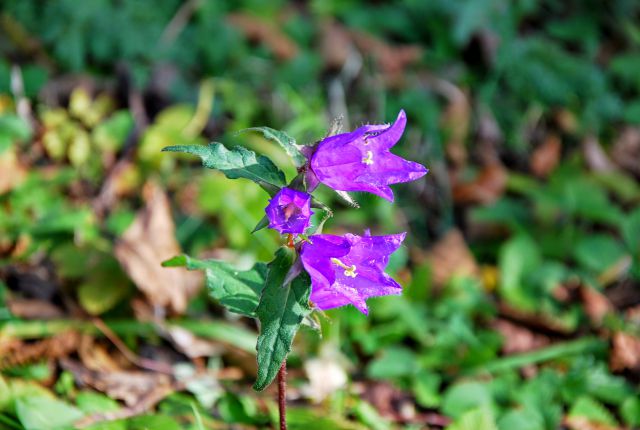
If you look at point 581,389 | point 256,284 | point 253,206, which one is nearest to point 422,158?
point 253,206

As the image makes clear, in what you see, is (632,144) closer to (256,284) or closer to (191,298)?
(191,298)

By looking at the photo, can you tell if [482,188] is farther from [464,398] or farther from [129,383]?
[129,383]

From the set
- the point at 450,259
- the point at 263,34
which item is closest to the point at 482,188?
the point at 450,259

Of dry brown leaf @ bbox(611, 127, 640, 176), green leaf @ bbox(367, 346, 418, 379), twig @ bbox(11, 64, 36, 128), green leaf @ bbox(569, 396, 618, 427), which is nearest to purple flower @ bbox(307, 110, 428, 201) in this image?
green leaf @ bbox(367, 346, 418, 379)

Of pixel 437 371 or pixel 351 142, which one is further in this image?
pixel 437 371

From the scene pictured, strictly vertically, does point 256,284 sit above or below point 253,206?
above

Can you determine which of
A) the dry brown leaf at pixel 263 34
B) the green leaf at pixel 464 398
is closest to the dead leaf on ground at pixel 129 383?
the green leaf at pixel 464 398
